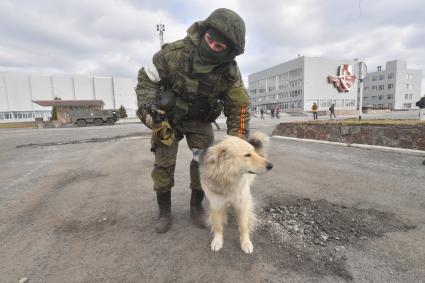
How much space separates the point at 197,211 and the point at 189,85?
141 cm

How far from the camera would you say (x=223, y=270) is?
1.71 m

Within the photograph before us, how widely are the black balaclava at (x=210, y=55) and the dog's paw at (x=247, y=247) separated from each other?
164 cm

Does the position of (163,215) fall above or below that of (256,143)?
below

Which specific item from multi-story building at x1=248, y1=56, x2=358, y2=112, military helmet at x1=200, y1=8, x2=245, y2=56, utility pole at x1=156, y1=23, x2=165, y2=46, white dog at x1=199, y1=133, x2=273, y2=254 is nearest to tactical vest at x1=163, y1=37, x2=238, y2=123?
military helmet at x1=200, y1=8, x2=245, y2=56

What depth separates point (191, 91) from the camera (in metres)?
2.20

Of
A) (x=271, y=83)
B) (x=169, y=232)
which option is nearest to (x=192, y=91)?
(x=169, y=232)

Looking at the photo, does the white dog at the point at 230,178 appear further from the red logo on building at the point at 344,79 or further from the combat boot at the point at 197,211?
the red logo on building at the point at 344,79

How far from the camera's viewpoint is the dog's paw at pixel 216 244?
1982mm

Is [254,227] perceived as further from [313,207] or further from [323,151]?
[323,151]

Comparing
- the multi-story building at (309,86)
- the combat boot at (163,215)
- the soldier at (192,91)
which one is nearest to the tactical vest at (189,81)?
the soldier at (192,91)

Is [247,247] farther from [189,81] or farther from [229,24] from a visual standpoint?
[229,24]

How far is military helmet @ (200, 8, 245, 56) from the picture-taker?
1.94m

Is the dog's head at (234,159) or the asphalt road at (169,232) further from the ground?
the dog's head at (234,159)

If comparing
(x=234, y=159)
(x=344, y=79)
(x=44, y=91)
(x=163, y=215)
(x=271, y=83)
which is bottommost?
(x=163, y=215)
